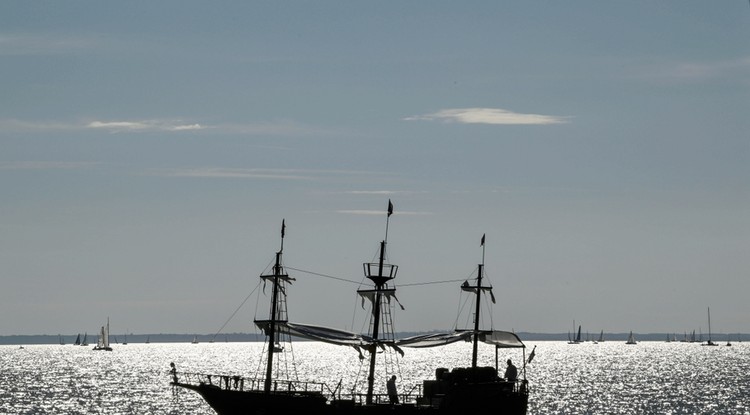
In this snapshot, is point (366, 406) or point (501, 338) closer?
point (366, 406)

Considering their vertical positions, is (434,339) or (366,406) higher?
(434,339)

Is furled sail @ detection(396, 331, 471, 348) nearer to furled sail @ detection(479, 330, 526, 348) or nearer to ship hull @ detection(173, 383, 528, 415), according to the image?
furled sail @ detection(479, 330, 526, 348)

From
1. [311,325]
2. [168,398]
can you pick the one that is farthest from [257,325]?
[168,398]

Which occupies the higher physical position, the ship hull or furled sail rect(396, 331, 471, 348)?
furled sail rect(396, 331, 471, 348)

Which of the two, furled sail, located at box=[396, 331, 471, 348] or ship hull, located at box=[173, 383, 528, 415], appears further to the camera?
furled sail, located at box=[396, 331, 471, 348]

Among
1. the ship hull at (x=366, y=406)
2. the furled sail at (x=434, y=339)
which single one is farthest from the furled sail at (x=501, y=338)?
the ship hull at (x=366, y=406)

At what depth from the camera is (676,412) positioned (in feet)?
431

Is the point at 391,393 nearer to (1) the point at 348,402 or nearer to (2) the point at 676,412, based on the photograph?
(1) the point at 348,402

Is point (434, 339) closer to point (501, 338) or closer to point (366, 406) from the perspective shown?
point (501, 338)

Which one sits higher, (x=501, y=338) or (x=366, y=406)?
(x=501, y=338)

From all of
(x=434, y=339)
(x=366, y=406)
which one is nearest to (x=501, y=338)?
(x=434, y=339)

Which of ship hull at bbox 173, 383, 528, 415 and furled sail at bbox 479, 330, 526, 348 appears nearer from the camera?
ship hull at bbox 173, 383, 528, 415

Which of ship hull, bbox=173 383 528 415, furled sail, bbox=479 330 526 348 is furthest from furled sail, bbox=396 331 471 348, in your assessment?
ship hull, bbox=173 383 528 415

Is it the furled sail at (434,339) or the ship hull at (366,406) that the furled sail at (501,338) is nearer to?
the furled sail at (434,339)
